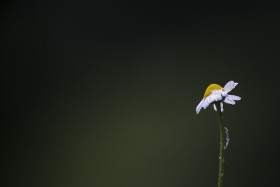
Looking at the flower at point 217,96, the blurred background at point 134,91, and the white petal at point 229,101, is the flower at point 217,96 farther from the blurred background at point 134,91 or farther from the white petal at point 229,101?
the blurred background at point 134,91

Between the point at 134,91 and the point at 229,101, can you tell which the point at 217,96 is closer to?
the point at 229,101

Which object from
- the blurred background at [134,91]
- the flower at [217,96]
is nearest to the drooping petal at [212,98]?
the flower at [217,96]

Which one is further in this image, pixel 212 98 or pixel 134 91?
pixel 134 91

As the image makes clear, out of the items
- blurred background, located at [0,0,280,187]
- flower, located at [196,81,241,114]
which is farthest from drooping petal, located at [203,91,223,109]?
blurred background, located at [0,0,280,187]

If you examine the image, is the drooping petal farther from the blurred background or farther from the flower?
the blurred background

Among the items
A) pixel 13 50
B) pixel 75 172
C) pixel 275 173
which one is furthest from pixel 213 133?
pixel 13 50

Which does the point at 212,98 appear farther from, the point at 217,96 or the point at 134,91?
the point at 134,91

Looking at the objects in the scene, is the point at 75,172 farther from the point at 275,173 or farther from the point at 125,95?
the point at 275,173

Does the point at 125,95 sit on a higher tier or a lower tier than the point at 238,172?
higher

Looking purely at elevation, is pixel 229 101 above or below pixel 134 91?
below

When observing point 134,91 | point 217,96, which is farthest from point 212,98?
point 134,91
